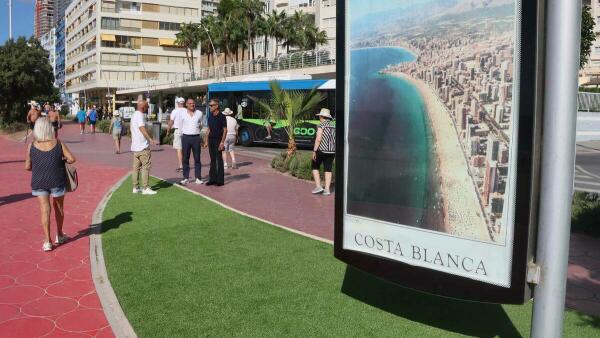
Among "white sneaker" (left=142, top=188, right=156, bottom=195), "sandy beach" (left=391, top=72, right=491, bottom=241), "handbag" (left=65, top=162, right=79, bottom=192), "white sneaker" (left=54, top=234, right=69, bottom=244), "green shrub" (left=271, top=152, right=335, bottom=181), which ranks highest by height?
"sandy beach" (left=391, top=72, right=491, bottom=241)

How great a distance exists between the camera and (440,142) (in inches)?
134

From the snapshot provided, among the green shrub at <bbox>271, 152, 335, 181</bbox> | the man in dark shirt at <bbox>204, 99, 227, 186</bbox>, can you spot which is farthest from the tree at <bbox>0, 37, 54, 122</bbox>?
the man in dark shirt at <bbox>204, 99, 227, 186</bbox>

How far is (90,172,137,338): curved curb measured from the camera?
411 cm

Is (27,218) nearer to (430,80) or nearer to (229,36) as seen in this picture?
(430,80)

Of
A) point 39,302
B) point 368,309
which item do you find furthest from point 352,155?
point 39,302

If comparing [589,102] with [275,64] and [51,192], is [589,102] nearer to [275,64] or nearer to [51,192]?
[275,64]

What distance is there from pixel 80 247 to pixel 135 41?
77.7m

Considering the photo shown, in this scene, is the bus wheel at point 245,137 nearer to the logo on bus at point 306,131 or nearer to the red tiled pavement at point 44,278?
the logo on bus at point 306,131

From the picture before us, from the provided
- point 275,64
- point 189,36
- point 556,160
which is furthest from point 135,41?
point 556,160

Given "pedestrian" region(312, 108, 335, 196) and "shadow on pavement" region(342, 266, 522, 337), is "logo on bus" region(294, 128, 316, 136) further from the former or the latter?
"shadow on pavement" region(342, 266, 522, 337)

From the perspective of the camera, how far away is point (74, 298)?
4.77m

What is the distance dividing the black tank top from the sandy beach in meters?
4.42

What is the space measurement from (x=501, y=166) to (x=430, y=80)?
741 millimetres

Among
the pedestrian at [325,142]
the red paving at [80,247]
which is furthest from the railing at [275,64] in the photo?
the pedestrian at [325,142]
